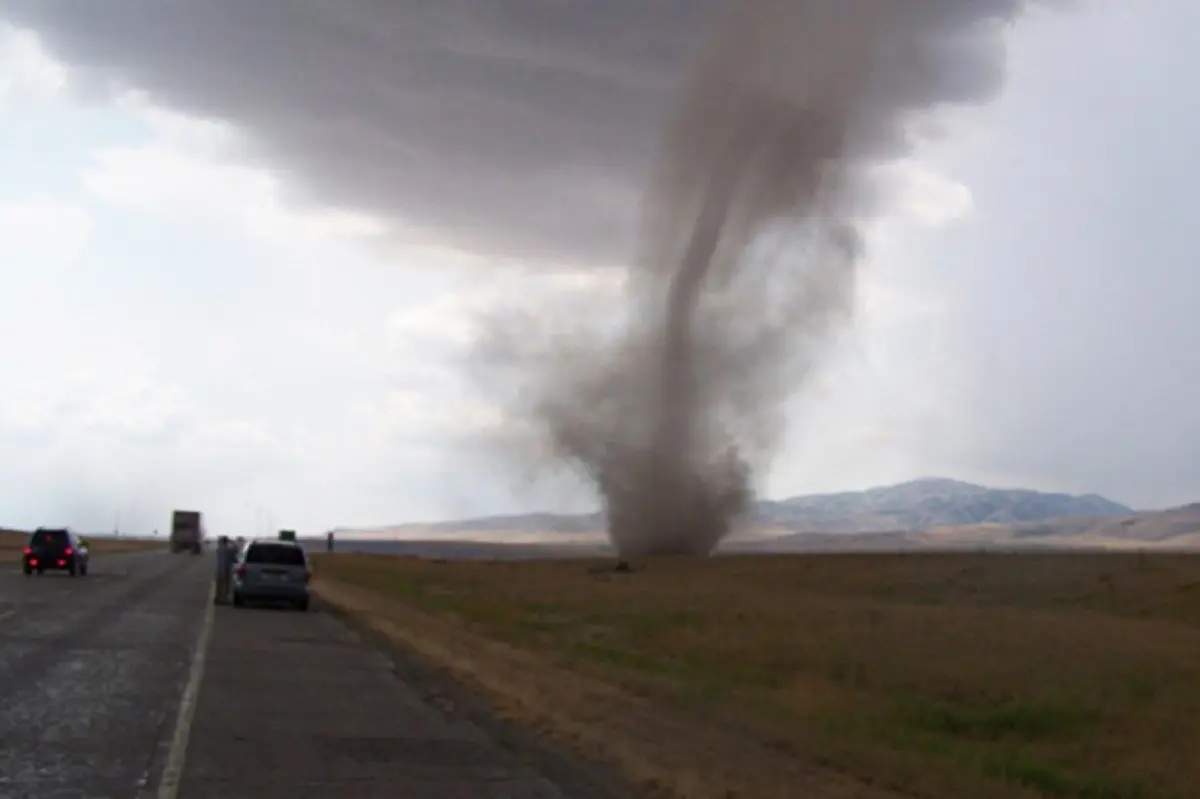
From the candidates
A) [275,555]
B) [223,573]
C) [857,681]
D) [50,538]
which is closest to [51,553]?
[50,538]

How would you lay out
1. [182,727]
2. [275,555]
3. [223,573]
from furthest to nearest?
[223,573] < [275,555] < [182,727]

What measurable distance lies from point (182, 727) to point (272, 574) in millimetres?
23346

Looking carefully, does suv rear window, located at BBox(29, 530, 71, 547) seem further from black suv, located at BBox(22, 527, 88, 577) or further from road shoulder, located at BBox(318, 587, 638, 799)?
road shoulder, located at BBox(318, 587, 638, 799)

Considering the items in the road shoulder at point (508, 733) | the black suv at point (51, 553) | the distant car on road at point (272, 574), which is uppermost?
the black suv at point (51, 553)

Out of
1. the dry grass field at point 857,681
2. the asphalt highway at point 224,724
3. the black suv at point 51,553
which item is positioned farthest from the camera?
the black suv at point 51,553

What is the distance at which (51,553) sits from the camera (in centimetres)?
5441

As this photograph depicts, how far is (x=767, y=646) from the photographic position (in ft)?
96.0

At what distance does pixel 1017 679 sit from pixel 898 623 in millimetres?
10067

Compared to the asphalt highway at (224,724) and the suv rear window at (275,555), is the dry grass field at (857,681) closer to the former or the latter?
the asphalt highway at (224,724)

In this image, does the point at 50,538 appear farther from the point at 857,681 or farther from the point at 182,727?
the point at 182,727

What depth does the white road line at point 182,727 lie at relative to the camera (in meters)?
11.4

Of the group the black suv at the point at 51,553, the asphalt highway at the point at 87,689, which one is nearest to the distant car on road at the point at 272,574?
the asphalt highway at the point at 87,689

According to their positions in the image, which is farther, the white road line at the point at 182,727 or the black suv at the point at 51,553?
the black suv at the point at 51,553

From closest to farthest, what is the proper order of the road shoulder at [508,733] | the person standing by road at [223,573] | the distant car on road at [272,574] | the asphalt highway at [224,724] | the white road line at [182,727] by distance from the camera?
the white road line at [182,727]
the asphalt highway at [224,724]
the road shoulder at [508,733]
the distant car on road at [272,574]
the person standing by road at [223,573]
